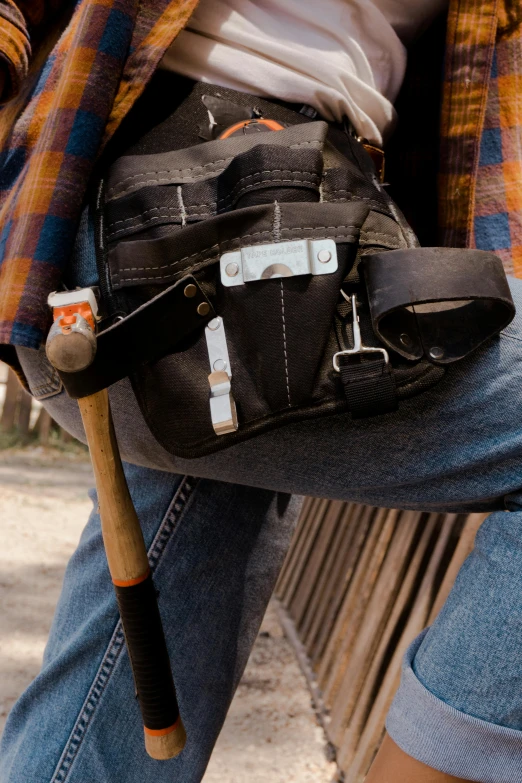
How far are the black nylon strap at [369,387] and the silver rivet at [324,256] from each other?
11cm

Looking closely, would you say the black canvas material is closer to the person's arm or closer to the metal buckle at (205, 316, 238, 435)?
the metal buckle at (205, 316, 238, 435)

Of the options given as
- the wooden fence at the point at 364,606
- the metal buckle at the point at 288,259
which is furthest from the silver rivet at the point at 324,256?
the wooden fence at the point at 364,606

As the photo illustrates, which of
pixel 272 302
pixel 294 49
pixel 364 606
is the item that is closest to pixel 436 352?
pixel 272 302

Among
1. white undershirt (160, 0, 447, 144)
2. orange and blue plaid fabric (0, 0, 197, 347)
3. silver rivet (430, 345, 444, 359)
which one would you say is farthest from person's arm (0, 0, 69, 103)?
silver rivet (430, 345, 444, 359)

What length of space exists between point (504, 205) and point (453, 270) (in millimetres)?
370

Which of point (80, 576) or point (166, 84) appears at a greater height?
point (166, 84)

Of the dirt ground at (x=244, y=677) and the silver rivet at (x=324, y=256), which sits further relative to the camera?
the dirt ground at (x=244, y=677)

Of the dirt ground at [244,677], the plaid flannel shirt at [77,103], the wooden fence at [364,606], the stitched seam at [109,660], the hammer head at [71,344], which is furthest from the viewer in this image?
the dirt ground at [244,677]

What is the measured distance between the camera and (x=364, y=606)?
1.92m

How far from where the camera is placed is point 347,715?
1.76m

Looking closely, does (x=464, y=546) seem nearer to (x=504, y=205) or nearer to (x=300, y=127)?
(x=504, y=205)

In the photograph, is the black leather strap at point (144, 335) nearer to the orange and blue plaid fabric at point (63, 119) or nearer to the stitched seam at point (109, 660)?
the orange and blue plaid fabric at point (63, 119)


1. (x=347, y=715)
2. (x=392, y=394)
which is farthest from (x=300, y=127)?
(x=347, y=715)

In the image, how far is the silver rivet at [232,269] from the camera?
76 centimetres
